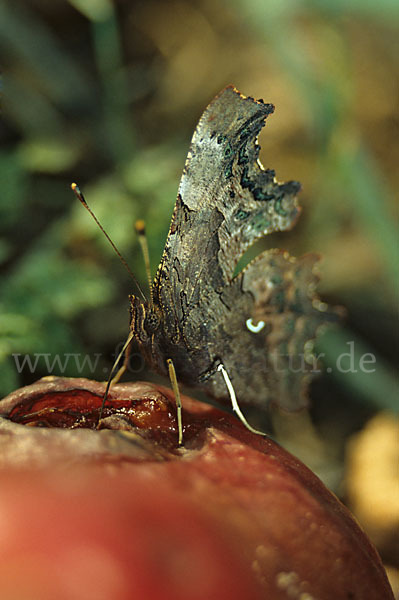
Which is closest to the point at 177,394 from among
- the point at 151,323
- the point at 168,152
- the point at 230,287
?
the point at 151,323

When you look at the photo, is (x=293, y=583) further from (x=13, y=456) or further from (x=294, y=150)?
(x=294, y=150)

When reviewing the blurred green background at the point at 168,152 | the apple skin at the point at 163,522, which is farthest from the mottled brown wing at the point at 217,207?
the blurred green background at the point at 168,152

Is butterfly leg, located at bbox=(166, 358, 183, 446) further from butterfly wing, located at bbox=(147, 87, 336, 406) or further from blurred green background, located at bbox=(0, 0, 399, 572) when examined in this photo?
blurred green background, located at bbox=(0, 0, 399, 572)

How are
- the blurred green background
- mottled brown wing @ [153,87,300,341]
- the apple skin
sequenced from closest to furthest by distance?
the apple skin → mottled brown wing @ [153,87,300,341] → the blurred green background

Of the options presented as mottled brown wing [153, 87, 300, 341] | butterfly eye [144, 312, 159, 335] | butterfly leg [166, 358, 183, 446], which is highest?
mottled brown wing [153, 87, 300, 341]

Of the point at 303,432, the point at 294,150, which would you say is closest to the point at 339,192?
the point at 294,150

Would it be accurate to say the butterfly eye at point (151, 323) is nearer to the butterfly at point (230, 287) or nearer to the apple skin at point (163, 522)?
the butterfly at point (230, 287)

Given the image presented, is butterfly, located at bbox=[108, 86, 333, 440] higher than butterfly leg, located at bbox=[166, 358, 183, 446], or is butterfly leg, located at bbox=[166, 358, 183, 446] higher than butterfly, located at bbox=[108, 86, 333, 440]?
butterfly, located at bbox=[108, 86, 333, 440]

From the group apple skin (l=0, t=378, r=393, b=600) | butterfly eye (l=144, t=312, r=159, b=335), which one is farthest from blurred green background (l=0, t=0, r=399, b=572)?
apple skin (l=0, t=378, r=393, b=600)
